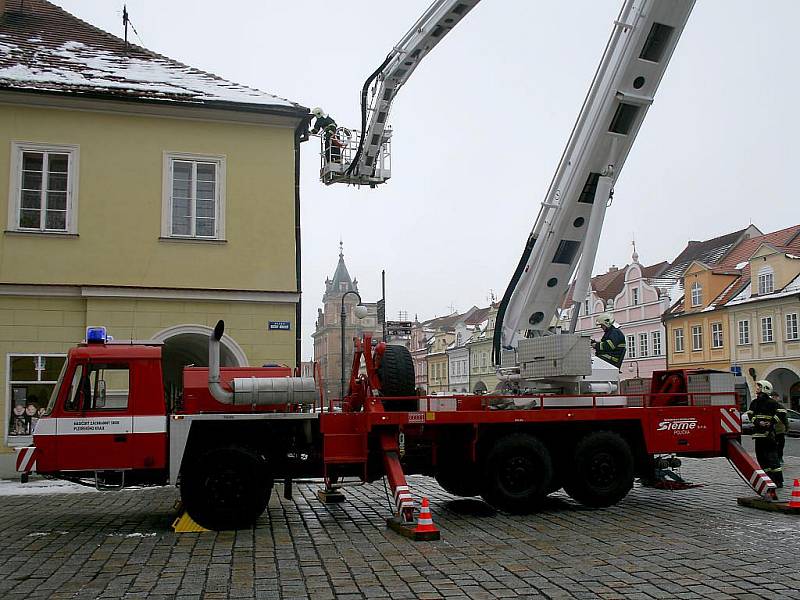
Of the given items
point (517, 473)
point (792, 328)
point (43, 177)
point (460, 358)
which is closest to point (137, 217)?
point (43, 177)

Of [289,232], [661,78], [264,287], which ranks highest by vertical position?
[661,78]

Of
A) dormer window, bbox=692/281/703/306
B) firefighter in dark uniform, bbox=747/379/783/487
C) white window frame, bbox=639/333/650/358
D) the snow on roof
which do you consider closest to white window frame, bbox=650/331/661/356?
white window frame, bbox=639/333/650/358

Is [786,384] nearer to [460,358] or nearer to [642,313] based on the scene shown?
[642,313]

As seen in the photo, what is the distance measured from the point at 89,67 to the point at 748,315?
130 ft

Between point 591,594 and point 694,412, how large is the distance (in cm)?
574

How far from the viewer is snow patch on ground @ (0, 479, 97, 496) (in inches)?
568

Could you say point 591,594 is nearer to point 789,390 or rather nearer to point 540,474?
point 540,474

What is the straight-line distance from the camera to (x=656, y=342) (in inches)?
2218

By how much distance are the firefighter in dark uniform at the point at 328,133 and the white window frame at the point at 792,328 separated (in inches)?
1208

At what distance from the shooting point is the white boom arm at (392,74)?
56.2ft

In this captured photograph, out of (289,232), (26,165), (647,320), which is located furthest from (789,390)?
(26,165)

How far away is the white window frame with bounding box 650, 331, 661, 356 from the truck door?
50.3 metres

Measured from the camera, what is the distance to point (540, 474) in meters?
11.4

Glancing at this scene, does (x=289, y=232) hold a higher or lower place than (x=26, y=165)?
lower
